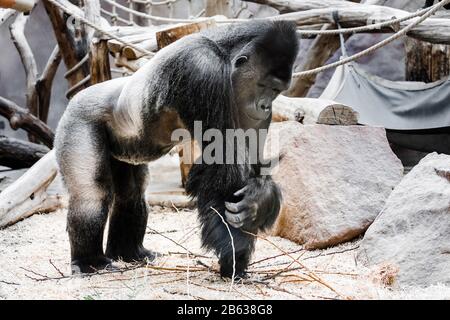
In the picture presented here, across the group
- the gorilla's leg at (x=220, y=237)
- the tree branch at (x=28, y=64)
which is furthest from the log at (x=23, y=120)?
the gorilla's leg at (x=220, y=237)

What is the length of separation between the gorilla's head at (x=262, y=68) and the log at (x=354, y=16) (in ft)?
6.41

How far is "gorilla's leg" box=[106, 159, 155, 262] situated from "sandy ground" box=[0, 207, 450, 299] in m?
0.10

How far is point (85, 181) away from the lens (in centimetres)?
274

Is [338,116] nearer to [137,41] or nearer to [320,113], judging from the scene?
[320,113]

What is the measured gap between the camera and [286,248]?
344 cm

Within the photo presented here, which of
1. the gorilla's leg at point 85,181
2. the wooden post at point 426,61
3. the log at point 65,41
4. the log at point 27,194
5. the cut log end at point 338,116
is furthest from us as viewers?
the log at point 65,41

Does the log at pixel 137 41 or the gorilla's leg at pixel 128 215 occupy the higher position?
the log at pixel 137 41

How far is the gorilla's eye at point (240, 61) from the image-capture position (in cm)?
242

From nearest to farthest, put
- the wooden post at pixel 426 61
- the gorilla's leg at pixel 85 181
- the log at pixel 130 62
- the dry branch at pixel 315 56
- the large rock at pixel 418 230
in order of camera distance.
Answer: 1. the large rock at pixel 418 230
2. the gorilla's leg at pixel 85 181
3. the log at pixel 130 62
4. the wooden post at pixel 426 61
5. the dry branch at pixel 315 56

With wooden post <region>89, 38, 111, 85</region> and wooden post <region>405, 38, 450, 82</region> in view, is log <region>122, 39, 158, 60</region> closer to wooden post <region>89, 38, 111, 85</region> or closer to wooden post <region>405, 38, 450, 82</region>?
wooden post <region>89, 38, 111, 85</region>

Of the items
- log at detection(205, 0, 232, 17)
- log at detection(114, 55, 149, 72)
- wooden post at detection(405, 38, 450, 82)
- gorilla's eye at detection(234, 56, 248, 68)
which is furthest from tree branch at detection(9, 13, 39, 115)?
gorilla's eye at detection(234, 56, 248, 68)

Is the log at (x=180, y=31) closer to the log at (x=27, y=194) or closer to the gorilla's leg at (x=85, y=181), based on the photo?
the log at (x=27, y=194)

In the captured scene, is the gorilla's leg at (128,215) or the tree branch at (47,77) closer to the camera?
the gorilla's leg at (128,215)
